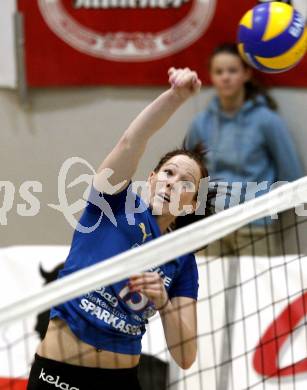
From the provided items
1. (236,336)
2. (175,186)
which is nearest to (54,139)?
(236,336)

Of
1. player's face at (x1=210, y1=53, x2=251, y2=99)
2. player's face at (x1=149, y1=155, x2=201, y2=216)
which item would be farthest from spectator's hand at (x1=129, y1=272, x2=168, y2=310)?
player's face at (x1=210, y1=53, x2=251, y2=99)

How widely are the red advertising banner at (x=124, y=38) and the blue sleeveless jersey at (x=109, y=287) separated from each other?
2686 mm

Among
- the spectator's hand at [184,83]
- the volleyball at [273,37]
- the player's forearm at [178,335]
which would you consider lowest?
the player's forearm at [178,335]

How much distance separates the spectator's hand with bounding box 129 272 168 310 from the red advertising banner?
286 centimetres

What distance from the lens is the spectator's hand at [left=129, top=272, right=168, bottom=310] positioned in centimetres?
272

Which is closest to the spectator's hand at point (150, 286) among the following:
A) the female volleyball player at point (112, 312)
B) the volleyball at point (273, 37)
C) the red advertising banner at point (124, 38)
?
the female volleyball player at point (112, 312)

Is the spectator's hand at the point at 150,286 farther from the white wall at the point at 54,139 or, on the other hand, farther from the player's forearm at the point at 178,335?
the white wall at the point at 54,139

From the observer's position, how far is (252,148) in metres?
5.19

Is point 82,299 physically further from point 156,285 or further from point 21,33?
point 21,33

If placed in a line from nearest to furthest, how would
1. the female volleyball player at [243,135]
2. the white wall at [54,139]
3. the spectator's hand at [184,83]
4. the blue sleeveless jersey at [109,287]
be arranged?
the spectator's hand at [184,83] < the blue sleeveless jersey at [109,287] < the female volleyball player at [243,135] < the white wall at [54,139]

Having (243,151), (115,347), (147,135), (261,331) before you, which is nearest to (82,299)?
(115,347)

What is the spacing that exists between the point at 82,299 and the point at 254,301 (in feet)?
4.03

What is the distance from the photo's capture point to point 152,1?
554 centimetres

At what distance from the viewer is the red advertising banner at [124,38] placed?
5.48 metres
